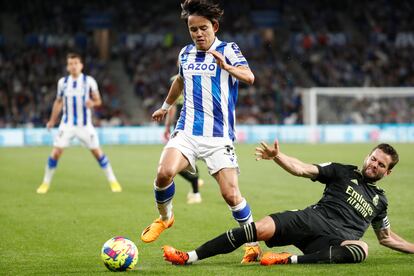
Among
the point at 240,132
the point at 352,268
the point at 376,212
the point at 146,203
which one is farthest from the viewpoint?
the point at 240,132

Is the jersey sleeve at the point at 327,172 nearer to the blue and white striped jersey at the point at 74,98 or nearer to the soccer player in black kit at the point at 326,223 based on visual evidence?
the soccer player in black kit at the point at 326,223

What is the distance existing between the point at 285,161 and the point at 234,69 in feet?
3.35

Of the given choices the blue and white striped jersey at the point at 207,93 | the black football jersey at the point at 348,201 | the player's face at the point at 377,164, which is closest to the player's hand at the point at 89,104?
the blue and white striped jersey at the point at 207,93

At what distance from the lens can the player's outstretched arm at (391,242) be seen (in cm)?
780

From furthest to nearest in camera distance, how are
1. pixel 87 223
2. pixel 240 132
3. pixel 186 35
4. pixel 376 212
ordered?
pixel 186 35 < pixel 240 132 < pixel 87 223 < pixel 376 212

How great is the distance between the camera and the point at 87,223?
10555 mm

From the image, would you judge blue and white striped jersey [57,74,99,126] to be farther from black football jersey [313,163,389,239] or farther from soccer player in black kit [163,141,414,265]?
black football jersey [313,163,389,239]

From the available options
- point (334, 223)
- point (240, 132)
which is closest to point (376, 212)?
point (334, 223)

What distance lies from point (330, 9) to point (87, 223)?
3817 centimetres

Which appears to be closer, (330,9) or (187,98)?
(187,98)

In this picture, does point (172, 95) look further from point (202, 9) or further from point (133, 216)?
point (133, 216)

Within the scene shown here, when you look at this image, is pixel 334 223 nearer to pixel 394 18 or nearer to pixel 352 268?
pixel 352 268

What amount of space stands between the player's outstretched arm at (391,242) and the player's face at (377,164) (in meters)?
0.68

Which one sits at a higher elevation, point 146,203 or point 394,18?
point 394,18
